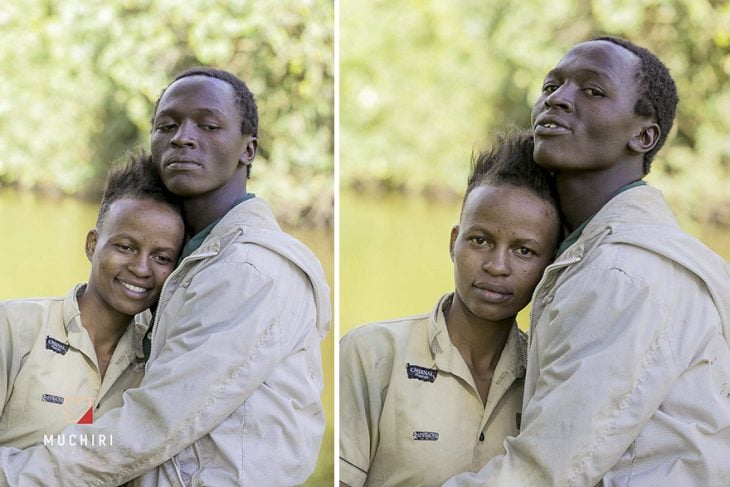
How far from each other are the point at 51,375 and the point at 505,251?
38.3 inches

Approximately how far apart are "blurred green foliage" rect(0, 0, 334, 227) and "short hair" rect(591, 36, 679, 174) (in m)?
0.96

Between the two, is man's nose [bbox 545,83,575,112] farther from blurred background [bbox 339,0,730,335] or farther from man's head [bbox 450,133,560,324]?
blurred background [bbox 339,0,730,335]

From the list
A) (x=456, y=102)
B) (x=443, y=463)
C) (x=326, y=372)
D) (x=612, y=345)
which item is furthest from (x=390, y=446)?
(x=456, y=102)

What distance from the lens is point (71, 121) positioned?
2588 mm

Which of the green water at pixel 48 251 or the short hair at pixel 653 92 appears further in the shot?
the green water at pixel 48 251

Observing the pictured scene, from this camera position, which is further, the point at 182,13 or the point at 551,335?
the point at 182,13

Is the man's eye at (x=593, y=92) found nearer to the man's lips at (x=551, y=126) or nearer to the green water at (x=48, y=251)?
the man's lips at (x=551, y=126)

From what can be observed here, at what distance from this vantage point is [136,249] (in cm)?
216

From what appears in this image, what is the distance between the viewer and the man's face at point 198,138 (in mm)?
2158

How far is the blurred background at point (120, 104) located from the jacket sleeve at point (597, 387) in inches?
30.0

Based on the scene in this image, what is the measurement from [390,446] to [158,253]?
63cm

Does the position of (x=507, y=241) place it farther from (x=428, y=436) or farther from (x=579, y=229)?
(x=428, y=436)

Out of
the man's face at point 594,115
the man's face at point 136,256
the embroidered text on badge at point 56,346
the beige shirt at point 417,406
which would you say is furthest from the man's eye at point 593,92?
the embroidered text on badge at point 56,346

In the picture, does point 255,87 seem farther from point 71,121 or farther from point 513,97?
point 513,97
